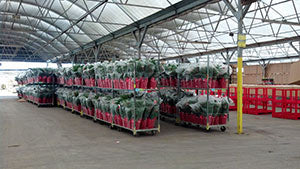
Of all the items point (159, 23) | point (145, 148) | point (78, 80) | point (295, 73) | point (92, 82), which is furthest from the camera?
point (159, 23)

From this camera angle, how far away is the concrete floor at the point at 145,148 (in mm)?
5547

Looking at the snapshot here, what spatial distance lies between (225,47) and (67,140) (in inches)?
965

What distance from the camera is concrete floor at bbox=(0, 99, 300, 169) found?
555 cm

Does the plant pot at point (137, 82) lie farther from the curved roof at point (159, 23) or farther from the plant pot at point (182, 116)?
the curved roof at point (159, 23)

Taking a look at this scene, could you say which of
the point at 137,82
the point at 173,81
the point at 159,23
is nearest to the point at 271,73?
the point at 159,23

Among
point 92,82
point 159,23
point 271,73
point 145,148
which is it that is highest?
point 159,23

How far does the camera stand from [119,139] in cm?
795

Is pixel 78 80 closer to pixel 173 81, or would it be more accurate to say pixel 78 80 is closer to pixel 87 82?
pixel 87 82

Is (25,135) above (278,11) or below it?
below

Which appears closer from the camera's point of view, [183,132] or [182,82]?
[183,132]

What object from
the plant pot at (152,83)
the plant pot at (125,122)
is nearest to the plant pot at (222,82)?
the plant pot at (152,83)

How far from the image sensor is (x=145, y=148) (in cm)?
688

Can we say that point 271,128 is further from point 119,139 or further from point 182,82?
point 119,139

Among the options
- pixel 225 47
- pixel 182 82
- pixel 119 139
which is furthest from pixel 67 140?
pixel 225 47
